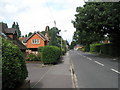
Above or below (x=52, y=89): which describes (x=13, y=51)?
above

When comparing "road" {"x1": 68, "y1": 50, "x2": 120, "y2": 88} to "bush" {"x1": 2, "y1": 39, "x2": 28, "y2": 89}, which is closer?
"bush" {"x1": 2, "y1": 39, "x2": 28, "y2": 89}

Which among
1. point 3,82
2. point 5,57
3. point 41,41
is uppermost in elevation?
point 41,41

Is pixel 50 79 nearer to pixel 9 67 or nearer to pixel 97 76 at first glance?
pixel 97 76

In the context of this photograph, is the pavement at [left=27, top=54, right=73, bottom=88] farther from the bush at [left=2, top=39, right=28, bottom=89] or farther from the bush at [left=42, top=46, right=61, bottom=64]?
the bush at [left=42, top=46, right=61, bottom=64]

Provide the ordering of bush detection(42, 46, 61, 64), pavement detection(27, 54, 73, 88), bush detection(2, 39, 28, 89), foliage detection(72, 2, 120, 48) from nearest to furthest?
bush detection(2, 39, 28, 89), pavement detection(27, 54, 73, 88), bush detection(42, 46, 61, 64), foliage detection(72, 2, 120, 48)

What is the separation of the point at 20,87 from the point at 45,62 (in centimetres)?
1073

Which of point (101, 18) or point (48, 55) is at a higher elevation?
point (101, 18)

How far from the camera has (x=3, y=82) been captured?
3787 millimetres

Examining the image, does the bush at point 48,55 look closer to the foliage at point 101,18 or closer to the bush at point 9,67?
the foliage at point 101,18

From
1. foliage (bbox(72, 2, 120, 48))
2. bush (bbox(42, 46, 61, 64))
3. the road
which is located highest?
foliage (bbox(72, 2, 120, 48))

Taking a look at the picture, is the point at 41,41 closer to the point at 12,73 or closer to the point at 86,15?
the point at 86,15

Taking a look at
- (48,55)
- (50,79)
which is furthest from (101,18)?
(50,79)

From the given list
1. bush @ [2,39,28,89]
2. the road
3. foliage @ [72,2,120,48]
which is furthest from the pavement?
foliage @ [72,2,120,48]

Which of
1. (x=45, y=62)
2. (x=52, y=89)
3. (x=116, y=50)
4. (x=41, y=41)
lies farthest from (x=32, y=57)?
(x=41, y=41)
